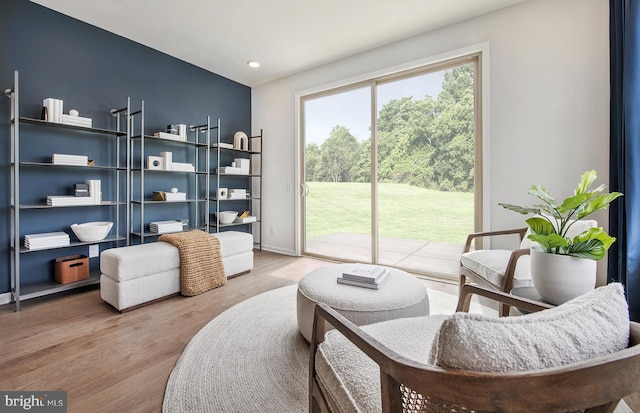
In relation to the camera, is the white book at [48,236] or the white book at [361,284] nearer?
the white book at [361,284]

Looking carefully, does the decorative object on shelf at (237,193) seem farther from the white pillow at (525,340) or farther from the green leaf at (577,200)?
the white pillow at (525,340)

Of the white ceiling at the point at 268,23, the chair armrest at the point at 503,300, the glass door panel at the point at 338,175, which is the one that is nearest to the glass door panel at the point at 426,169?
the glass door panel at the point at 338,175

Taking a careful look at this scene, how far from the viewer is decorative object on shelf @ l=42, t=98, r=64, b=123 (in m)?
2.61

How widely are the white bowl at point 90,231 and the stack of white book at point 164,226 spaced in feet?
1.80

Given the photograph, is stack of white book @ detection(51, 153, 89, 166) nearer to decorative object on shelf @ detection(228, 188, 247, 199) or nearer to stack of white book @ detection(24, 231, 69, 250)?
stack of white book @ detection(24, 231, 69, 250)

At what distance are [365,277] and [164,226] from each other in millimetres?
2665

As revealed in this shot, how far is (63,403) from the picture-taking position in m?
1.36

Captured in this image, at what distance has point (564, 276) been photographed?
1.24 meters

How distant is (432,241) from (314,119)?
2317 millimetres

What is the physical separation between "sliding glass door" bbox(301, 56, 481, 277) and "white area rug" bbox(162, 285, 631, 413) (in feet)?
3.90

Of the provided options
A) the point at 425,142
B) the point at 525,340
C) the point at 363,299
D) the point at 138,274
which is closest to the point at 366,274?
the point at 363,299

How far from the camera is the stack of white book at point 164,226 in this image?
3414 millimetres

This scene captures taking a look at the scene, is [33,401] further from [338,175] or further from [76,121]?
[338,175]

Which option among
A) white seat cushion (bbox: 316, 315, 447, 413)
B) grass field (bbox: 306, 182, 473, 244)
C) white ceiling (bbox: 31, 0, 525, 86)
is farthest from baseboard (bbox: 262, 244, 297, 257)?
white seat cushion (bbox: 316, 315, 447, 413)
